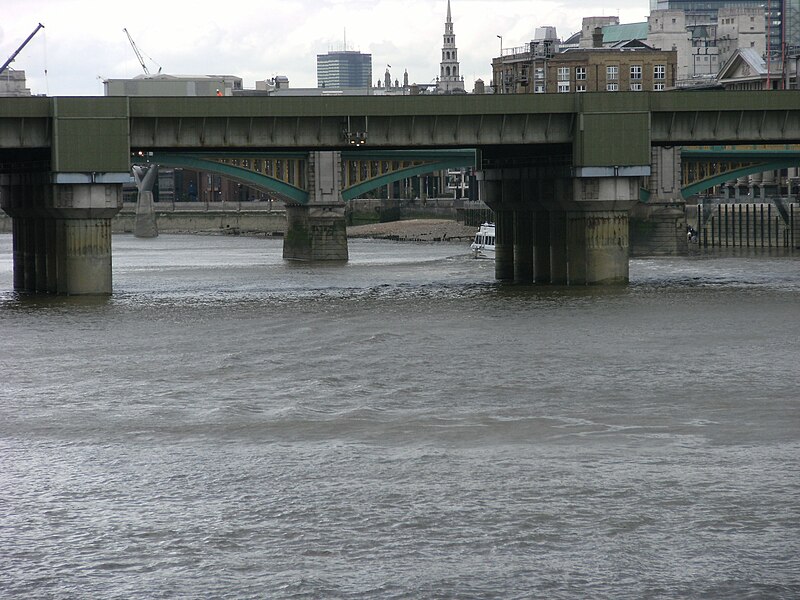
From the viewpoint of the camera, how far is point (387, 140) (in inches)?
2798

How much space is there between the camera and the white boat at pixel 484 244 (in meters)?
112

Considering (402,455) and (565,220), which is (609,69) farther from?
(402,455)

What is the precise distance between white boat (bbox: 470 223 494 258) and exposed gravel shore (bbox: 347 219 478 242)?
36.6 m

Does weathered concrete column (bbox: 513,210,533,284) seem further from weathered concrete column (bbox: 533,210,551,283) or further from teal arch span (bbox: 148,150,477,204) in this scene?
teal arch span (bbox: 148,150,477,204)

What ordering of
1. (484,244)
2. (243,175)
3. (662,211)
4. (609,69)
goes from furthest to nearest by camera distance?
(609,69) → (662,211) → (243,175) → (484,244)

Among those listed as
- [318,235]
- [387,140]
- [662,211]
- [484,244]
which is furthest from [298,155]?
[387,140]

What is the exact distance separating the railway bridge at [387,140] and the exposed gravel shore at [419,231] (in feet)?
263

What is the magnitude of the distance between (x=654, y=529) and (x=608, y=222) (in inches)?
1831

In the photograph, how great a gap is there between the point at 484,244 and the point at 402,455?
273ft

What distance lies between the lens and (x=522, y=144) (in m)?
71.0

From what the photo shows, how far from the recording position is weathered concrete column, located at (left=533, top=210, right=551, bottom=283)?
245ft

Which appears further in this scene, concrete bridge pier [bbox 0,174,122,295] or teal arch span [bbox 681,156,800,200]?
teal arch span [bbox 681,156,800,200]

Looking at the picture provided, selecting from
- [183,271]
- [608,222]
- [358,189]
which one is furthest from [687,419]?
[358,189]

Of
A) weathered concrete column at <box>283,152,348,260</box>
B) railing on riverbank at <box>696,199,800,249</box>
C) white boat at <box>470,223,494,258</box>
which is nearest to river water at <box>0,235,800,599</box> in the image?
white boat at <box>470,223,494,258</box>
